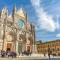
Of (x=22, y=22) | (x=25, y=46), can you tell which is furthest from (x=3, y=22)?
(x=25, y=46)

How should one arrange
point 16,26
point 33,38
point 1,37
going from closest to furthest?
point 1,37 → point 16,26 → point 33,38

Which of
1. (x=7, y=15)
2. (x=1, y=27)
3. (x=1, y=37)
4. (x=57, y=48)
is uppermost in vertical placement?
(x=7, y=15)

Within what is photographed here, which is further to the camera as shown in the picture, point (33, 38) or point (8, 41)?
point (33, 38)

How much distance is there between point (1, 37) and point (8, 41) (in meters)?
0.49

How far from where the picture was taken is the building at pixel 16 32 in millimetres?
8113

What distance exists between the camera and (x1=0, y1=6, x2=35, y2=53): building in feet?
26.6

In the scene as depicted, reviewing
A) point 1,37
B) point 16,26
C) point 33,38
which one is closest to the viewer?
point 1,37

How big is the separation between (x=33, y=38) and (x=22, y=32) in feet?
2.70

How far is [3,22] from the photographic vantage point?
8172mm

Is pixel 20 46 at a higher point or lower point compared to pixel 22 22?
lower

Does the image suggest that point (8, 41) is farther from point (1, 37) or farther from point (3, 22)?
point (3, 22)

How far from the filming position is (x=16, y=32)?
868 centimetres

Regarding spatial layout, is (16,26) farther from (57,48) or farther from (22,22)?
(57,48)

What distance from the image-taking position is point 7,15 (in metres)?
8.41
